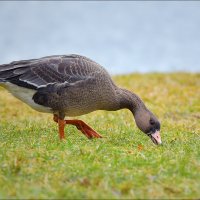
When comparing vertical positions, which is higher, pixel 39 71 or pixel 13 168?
pixel 39 71

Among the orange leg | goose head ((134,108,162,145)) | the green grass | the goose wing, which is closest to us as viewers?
the green grass

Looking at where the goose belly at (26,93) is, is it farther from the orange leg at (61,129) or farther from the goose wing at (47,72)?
the orange leg at (61,129)

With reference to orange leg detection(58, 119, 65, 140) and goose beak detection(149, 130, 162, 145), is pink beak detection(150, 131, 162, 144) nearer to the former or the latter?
goose beak detection(149, 130, 162, 145)

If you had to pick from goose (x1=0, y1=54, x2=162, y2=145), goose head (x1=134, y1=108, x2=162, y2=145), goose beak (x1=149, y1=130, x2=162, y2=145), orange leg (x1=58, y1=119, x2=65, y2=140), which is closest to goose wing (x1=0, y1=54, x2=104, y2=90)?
goose (x1=0, y1=54, x2=162, y2=145)

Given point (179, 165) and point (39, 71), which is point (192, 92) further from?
point (179, 165)

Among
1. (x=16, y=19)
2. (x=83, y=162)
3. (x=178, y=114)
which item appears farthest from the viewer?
(x=16, y=19)

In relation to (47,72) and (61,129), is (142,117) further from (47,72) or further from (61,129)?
(47,72)

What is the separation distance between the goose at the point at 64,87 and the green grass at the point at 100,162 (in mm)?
339

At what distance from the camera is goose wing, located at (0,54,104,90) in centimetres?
869

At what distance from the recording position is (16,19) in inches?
1651

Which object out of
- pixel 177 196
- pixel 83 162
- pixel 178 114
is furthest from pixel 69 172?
pixel 178 114

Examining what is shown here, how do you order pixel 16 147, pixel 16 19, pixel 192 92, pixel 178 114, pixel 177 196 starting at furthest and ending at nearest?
1. pixel 16 19
2. pixel 192 92
3. pixel 178 114
4. pixel 16 147
5. pixel 177 196

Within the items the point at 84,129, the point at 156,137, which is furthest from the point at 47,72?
the point at 156,137

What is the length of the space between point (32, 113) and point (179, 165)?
6420 millimetres
